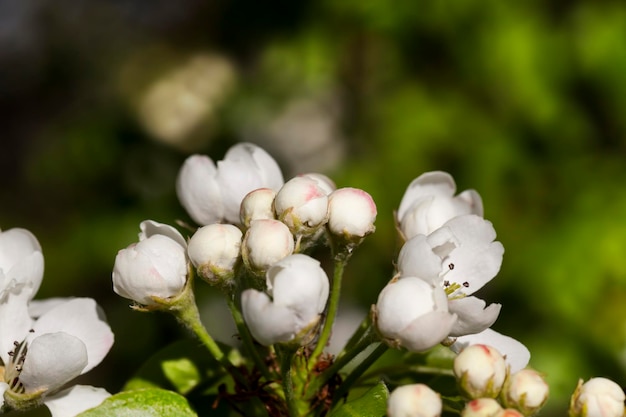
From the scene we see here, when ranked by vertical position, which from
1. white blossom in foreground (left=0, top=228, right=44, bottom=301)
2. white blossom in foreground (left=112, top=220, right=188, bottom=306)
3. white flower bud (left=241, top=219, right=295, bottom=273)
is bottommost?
white blossom in foreground (left=0, top=228, right=44, bottom=301)

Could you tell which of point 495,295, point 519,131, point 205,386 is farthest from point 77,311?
point 519,131

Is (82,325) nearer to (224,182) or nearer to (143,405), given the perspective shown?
(143,405)

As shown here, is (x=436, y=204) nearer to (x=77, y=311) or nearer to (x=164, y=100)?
(x=77, y=311)

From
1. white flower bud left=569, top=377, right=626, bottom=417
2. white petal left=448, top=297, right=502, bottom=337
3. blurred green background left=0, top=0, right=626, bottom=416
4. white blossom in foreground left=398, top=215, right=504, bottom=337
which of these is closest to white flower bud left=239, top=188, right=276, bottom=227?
white blossom in foreground left=398, top=215, right=504, bottom=337

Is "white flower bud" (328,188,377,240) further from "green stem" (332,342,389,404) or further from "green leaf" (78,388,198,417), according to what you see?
"green leaf" (78,388,198,417)

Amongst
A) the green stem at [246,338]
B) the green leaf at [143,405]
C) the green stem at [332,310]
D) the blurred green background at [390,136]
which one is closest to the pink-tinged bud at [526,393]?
the green stem at [332,310]

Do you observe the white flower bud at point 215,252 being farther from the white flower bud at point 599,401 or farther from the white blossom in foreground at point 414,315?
the white flower bud at point 599,401
